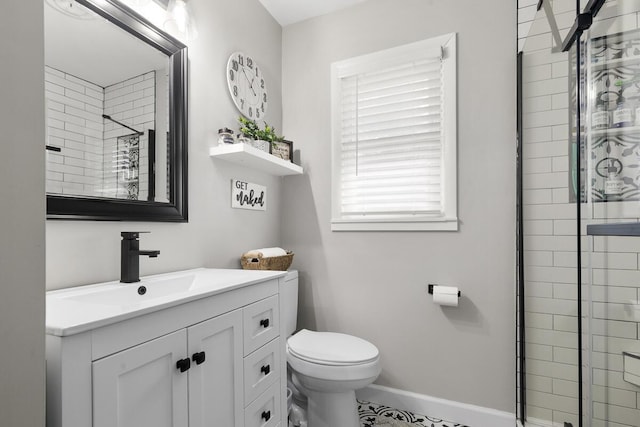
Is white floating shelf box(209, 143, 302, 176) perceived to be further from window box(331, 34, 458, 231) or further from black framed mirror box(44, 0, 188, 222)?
window box(331, 34, 458, 231)

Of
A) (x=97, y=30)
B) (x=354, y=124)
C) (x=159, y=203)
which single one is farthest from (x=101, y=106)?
(x=354, y=124)

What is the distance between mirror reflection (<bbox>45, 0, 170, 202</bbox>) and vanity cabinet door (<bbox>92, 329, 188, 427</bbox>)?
63 centimetres

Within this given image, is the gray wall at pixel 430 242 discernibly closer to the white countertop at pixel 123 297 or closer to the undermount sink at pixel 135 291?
the white countertop at pixel 123 297

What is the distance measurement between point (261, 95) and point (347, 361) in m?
1.66

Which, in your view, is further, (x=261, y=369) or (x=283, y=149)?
(x=283, y=149)

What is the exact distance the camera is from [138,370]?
792 millimetres

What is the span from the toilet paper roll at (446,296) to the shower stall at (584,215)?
0.34 meters

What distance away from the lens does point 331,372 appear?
1.50 metres

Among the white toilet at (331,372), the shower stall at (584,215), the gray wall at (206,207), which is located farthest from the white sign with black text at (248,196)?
the shower stall at (584,215)

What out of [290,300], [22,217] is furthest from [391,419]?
[22,217]

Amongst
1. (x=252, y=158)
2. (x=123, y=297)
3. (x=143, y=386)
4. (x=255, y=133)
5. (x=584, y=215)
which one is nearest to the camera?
(x=143, y=386)

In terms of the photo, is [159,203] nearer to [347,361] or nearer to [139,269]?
[139,269]

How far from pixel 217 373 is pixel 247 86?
1.59 meters

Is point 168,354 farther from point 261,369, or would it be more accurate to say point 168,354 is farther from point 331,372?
point 331,372
